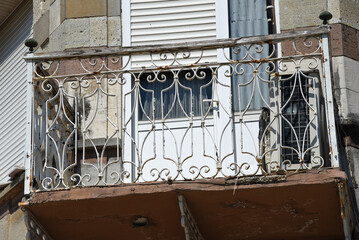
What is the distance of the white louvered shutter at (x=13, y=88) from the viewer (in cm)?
1172

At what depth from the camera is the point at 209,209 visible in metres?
9.11

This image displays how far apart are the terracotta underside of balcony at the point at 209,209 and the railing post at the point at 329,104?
0.17 meters

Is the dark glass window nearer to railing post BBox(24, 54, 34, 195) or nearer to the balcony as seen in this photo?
the balcony

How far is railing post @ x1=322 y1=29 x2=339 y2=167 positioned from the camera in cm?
873

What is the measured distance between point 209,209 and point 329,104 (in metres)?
1.45

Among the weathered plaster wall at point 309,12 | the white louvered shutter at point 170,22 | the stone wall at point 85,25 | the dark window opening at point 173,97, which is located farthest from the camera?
the stone wall at point 85,25

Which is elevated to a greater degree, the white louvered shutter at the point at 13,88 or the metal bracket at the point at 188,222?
the white louvered shutter at the point at 13,88

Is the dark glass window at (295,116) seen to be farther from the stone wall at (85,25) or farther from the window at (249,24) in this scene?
the stone wall at (85,25)

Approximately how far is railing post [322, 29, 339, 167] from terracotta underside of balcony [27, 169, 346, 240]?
169 mm

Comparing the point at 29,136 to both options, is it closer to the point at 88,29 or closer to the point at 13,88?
the point at 88,29

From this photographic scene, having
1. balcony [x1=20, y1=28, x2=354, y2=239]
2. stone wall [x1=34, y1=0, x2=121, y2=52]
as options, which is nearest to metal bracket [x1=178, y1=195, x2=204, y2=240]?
balcony [x1=20, y1=28, x2=354, y2=239]

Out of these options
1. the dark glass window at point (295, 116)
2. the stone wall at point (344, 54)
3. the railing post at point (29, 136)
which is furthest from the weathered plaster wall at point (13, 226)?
the stone wall at point (344, 54)

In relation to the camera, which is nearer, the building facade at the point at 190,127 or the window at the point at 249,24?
the building facade at the point at 190,127

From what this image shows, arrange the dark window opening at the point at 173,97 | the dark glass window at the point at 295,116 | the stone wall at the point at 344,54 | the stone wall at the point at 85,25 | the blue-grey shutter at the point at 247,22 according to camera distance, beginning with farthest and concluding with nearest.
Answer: the stone wall at the point at 85,25 < the blue-grey shutter at the point at 247,22 < the dark window opening at the point at 173,97 < the stone wall at the point at 344,54 < the dark glass window at the point at 295,116
